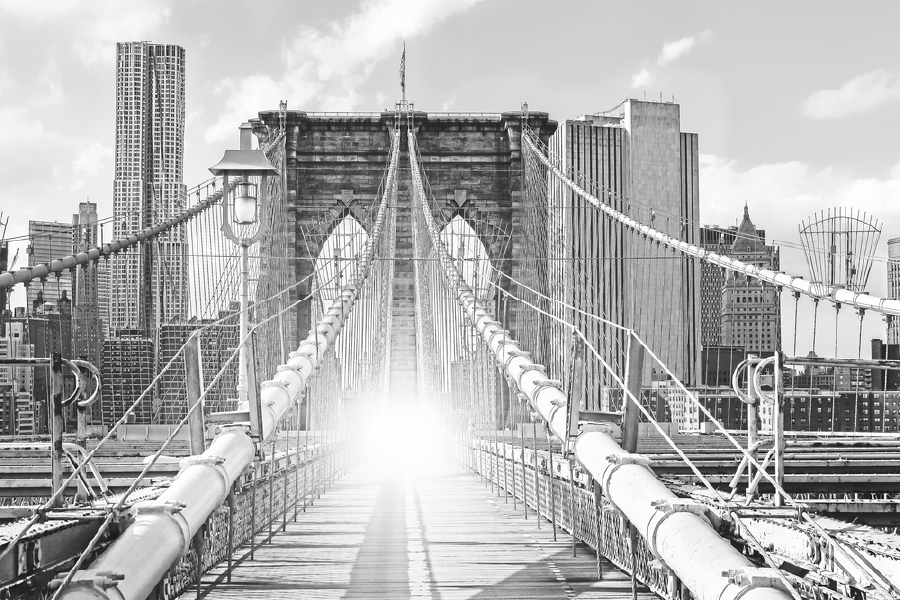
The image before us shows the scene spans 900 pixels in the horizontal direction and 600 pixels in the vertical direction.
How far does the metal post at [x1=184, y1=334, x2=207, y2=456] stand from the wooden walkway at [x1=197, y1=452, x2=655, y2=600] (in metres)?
0.89

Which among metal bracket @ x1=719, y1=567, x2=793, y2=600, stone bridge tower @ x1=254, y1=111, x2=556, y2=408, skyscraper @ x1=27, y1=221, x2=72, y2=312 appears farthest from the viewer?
stone bridge tower @ x1=254, y1=111, x2=556, y2=408

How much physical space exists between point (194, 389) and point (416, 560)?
7.31ft

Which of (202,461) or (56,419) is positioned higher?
(56,419)

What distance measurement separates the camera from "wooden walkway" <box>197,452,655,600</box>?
7531mm

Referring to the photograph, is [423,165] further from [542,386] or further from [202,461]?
[202,461]

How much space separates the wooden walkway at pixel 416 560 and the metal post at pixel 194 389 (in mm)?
887

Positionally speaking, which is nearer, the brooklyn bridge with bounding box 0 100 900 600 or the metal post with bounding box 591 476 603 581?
the brooklyn bridge with bounding box 0 100 900 600

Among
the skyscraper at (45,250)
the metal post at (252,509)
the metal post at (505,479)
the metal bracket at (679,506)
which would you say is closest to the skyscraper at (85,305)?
the skyscraper at (45,250)

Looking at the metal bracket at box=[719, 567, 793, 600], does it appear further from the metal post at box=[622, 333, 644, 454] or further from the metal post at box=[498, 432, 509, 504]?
the metal post at box=[498, 432, 509, 504]

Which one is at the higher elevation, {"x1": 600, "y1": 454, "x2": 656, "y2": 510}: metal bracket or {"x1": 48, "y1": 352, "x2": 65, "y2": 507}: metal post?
{"x1": 48, "y1": 352, "x2": 65, "y2": 507}: metal post

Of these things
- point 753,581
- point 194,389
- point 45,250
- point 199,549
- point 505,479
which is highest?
point 45,250

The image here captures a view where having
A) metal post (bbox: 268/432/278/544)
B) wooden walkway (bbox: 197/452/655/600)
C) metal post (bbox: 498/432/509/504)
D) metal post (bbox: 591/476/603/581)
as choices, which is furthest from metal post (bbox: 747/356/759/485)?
metal post (bbox: 498/432/509/504)

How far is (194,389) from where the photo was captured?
304 inches

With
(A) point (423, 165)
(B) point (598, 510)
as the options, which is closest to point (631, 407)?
(B) point (598, 510)
